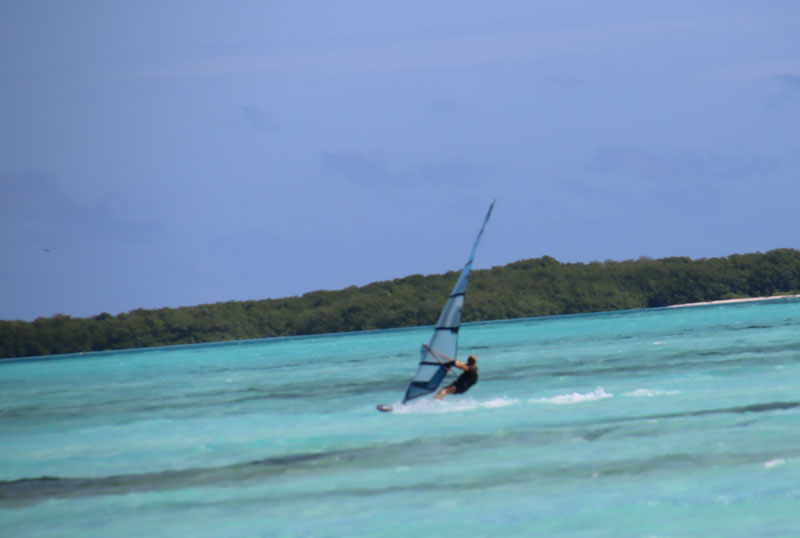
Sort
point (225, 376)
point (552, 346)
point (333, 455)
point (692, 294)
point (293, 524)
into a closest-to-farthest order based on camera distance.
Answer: point (293, 524) → point (333, 455) → point (225, 376) → point (552, 346) → point (692, 294)

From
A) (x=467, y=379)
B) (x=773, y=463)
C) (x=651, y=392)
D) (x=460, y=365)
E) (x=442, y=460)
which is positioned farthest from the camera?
(x=651, y=392)

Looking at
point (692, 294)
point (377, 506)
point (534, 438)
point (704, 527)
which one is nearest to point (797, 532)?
point (704, 527)

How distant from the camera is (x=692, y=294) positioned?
13100 cm

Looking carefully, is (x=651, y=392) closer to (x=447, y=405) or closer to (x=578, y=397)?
(x=578, y=397)

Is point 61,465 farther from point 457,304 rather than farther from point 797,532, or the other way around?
point 797,532

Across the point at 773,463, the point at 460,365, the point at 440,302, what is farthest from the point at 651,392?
the point at 440,302

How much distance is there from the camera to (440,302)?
129750 mm

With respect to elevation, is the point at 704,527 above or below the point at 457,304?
below

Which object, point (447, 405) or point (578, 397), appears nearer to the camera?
point (578, 397)

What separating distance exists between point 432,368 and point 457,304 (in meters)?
1.58

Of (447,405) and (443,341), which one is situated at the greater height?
(443,341)

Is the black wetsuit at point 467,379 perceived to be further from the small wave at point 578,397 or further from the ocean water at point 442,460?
the small wave at point 578,397

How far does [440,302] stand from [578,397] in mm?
102660

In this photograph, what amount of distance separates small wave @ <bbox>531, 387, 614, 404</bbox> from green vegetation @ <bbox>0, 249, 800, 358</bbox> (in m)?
100.0
